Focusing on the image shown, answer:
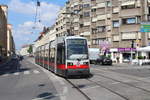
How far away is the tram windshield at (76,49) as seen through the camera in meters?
18.2

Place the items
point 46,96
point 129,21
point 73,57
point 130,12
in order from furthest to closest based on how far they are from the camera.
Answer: point 129,21 → point 130,12 → point 73,57 → point 46,96

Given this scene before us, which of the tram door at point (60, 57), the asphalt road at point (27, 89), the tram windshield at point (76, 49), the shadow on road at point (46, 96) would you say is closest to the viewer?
the shadow on road at point (46, 96)

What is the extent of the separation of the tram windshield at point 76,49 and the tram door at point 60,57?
0.54m

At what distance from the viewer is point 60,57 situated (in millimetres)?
19219

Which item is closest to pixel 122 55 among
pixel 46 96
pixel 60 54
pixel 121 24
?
pixel 121 24

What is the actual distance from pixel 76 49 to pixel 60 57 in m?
1.50

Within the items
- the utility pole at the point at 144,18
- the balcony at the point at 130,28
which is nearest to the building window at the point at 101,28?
the balcony at the point at 130,28

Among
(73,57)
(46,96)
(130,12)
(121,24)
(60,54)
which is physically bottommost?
(46,96)

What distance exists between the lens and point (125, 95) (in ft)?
35.5

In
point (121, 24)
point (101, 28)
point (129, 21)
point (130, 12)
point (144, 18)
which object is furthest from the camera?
point (101, 28)

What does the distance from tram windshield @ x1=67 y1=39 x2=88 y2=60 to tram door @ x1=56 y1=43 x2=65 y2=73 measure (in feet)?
1.78

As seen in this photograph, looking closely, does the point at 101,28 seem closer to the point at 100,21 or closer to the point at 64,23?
the point at 100,21

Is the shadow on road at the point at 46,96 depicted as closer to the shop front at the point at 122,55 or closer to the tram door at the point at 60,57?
the tram door at the point at 60,57

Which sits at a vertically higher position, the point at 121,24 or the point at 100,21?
the point at 100,21
